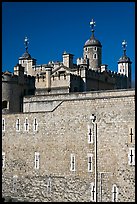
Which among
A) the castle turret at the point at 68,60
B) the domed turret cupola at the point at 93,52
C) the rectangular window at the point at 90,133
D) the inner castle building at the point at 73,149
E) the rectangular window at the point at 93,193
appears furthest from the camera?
the domed turret cupola at the point at 93,52

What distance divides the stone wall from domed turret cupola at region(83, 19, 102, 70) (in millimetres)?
20749

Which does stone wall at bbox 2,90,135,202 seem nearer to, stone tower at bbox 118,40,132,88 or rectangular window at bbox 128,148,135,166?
rectangular window at bbox 128,148,135,166

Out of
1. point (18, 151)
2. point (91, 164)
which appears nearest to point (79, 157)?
point (91, 164)

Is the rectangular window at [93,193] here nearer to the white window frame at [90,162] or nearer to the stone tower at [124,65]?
the white window frame at [90,162]

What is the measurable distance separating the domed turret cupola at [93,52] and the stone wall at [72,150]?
817 inches

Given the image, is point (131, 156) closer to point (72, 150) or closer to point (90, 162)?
point (90, 162)

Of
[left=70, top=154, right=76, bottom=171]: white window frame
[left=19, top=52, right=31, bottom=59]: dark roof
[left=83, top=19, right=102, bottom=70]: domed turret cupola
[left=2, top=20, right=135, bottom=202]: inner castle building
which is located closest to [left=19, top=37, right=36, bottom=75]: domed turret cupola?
[left=19, top=52, right=31, bottom=59]: dark roof

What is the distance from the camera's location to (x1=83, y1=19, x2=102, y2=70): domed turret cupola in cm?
4444

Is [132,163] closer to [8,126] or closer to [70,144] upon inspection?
[70,144]

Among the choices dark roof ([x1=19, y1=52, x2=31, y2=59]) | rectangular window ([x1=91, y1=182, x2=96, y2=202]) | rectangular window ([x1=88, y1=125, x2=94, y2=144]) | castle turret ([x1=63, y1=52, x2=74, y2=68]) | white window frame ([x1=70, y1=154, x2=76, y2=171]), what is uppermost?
dark roof ([x1=19, y1=52, x2=31, y2=59])

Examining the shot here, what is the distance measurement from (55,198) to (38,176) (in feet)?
5.91

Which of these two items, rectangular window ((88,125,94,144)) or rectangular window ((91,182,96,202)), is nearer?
rectangular window ((91,182,96,202))

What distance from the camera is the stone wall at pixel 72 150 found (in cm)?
1872

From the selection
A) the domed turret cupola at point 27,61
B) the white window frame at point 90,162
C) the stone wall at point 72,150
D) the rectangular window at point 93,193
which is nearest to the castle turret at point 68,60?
the domed turret cupola at point 27,61
